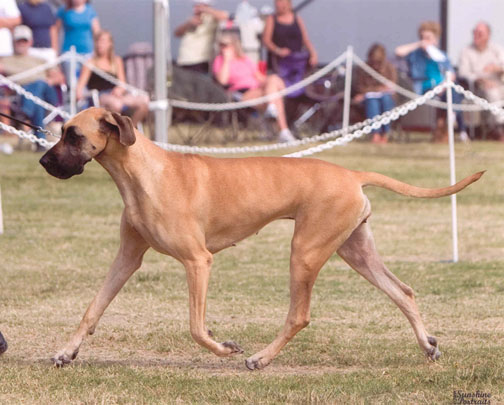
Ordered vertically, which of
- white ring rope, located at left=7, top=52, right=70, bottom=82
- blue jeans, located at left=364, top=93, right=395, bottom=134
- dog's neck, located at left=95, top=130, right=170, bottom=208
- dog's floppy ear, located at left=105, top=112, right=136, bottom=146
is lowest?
blue jeans, located at left=364, top=93, right=395, bottom=134

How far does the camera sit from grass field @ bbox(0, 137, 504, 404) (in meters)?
4.59

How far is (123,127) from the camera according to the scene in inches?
183

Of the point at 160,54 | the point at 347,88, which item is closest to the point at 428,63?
the point at 347,88

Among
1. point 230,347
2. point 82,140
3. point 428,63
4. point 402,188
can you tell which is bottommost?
point 428,63

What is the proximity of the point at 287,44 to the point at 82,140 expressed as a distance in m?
12.4

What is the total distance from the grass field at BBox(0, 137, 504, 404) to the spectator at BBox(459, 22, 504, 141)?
22.1ft

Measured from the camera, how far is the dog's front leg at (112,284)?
498 centimetres

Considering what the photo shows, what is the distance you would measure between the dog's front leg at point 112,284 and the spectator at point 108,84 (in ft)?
32.1

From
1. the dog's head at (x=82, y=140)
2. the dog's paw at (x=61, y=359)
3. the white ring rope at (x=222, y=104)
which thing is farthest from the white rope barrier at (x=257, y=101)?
the dog's head at (x=82, y=140)

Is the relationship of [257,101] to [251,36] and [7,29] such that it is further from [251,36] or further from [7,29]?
[7,29]

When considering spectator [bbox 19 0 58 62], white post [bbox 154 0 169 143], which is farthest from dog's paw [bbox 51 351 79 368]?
spectator [bbox 19 0 58 62]

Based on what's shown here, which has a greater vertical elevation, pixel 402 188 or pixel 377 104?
pixel 402 188

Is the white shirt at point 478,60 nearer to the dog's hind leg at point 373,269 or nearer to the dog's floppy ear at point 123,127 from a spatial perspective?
the dog's hind leg at point 373,269

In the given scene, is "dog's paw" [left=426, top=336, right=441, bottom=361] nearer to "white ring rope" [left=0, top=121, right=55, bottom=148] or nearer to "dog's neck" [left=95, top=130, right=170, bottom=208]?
"dog's neck" [left=95, top=130, right=170, bottom=208]
